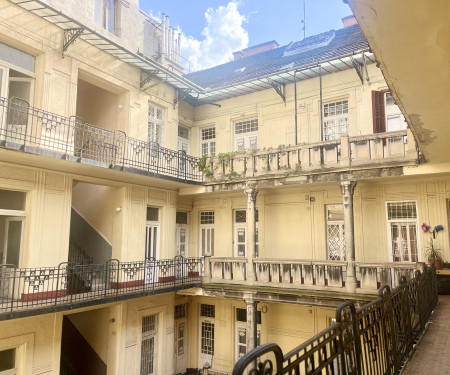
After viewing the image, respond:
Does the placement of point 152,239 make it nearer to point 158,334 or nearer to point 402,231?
point 158,334

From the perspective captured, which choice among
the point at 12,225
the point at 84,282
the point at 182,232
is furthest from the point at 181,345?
the point at 12,225

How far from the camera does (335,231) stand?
13.1 meters

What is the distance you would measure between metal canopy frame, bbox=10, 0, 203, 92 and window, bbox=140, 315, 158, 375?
9.06m

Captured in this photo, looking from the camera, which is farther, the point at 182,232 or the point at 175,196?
the point at 182,232

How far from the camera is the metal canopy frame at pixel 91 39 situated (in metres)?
9.32

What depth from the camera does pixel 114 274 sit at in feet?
38.2

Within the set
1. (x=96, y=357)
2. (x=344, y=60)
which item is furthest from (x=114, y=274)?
(x=344, y=60)

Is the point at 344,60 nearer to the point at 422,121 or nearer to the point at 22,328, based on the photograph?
the point at 422,121

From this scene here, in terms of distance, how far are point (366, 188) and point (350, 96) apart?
347cm

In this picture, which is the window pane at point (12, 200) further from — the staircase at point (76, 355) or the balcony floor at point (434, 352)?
the balcony floor at point (434, 352)

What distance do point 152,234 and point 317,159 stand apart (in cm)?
675

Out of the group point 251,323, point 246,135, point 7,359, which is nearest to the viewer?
point 7,359

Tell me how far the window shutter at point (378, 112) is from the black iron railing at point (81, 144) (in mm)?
6713

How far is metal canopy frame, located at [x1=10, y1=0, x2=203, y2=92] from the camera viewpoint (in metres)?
9.32
